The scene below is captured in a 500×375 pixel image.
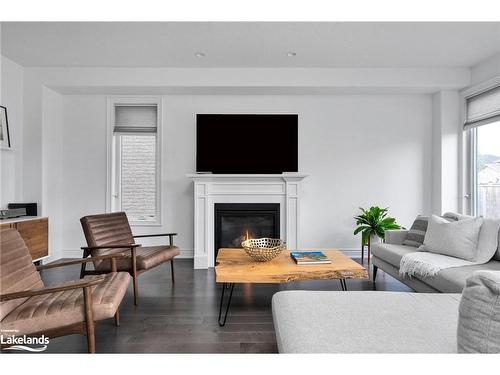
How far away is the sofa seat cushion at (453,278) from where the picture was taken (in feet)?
6.99

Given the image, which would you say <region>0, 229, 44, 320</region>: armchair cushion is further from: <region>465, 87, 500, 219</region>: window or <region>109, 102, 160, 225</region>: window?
<region>465, 87, 500, 219</region>: window

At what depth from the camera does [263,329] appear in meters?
2.26

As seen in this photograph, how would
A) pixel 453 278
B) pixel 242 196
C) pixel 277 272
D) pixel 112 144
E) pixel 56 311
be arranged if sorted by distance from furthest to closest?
1. pixel 112 144
2. pixel 242 196
3. pixel 277 272
4. pixel 453 278
5. pixel 56 311

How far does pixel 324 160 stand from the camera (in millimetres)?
4738

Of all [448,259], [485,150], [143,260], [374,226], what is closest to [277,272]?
[143,260]

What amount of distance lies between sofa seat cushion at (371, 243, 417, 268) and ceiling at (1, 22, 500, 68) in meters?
2.24

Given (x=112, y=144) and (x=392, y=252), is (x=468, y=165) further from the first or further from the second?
(x=112, y=144)

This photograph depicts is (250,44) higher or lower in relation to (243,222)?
higher

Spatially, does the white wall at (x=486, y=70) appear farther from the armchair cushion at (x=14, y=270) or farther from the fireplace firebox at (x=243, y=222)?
the armchair cushion at (x=14, y=270)

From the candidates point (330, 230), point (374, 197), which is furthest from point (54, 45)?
→ point (374, 197)

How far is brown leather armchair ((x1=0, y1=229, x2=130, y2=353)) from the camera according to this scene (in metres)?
1.64

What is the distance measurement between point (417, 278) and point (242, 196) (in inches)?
94.1

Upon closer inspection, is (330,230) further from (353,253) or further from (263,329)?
(263,329)
